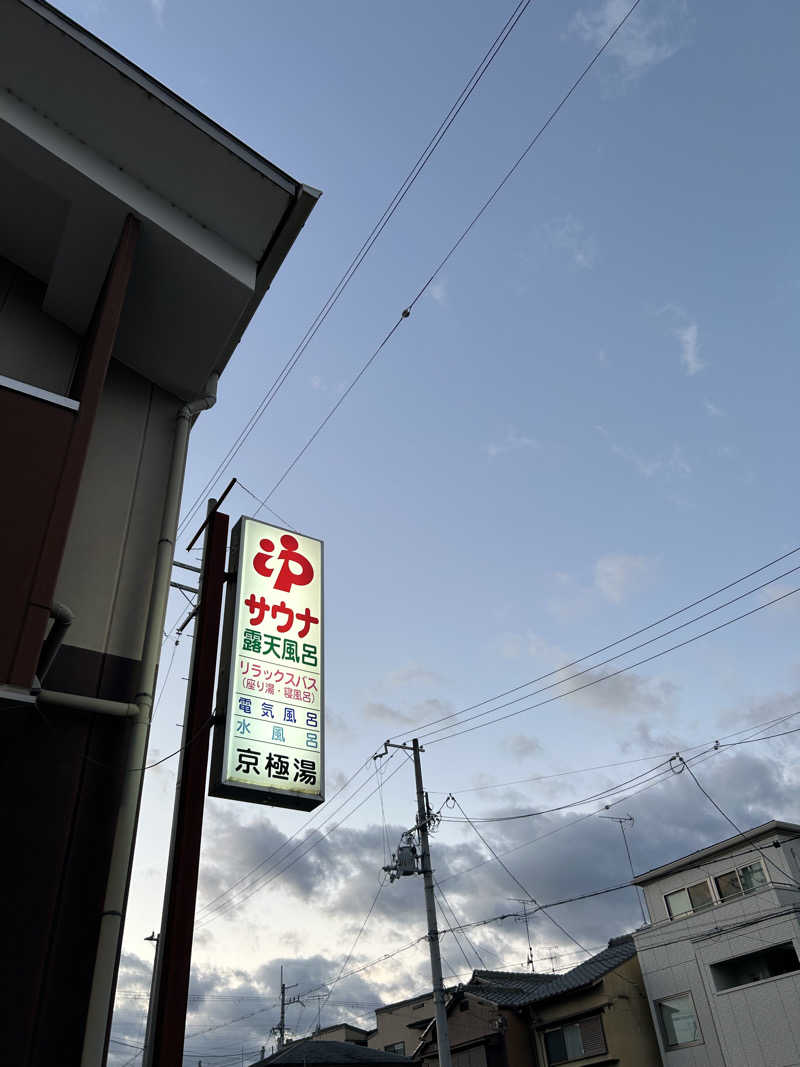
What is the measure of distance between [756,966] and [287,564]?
81.6 feet

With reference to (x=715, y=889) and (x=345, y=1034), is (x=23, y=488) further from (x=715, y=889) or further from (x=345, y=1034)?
(x=345, y=1034)

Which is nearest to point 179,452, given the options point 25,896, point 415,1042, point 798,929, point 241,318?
point 241,318

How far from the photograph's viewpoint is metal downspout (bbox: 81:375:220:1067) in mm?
6020

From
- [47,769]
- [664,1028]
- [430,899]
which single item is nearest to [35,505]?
[47,769]

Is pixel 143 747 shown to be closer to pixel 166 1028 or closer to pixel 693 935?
pixel 166 1028

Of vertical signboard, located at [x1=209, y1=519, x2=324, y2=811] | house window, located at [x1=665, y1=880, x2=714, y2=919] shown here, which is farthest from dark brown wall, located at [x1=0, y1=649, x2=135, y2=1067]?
house window, located at [x1=665, y1=880, x2=714, y2=919]

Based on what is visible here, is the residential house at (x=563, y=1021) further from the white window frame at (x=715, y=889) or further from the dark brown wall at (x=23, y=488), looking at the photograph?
the dark brown wall at (x=23, y=488)

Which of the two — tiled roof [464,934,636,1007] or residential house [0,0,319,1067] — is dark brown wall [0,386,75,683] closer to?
residential house [0,0,319,1067]

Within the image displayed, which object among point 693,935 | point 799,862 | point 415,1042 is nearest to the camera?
point 799,862

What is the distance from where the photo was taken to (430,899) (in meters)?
22.5

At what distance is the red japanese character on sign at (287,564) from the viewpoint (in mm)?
10039

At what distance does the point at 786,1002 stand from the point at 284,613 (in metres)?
23.6

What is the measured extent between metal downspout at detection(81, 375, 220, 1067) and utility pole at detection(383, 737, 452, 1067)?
53.6 feet

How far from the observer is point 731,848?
26.6 m
